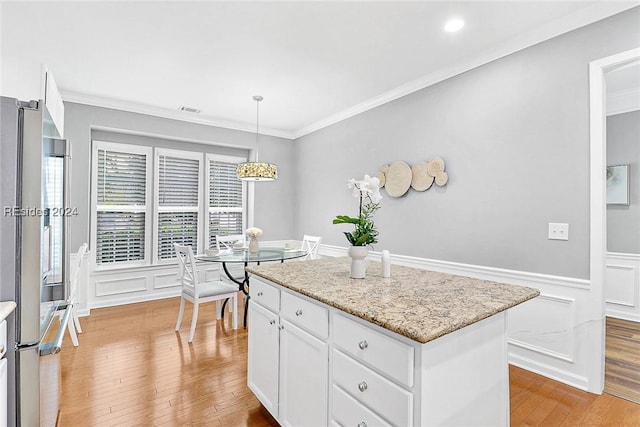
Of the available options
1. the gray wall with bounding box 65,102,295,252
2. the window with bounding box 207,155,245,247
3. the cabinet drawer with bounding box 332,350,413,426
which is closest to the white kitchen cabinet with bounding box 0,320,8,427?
the cabinet drawer with bounding box 332,350,413,426

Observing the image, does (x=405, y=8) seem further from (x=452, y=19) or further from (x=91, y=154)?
(x=91, y=154)

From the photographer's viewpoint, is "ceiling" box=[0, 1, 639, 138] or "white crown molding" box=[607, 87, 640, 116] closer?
"ceiling" box=[0, 1, 639, 138]

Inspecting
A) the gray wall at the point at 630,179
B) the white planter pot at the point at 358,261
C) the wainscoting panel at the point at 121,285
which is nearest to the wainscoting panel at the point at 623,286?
the gray wall at the point at 630,179

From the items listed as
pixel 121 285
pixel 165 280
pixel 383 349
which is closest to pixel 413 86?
pixel 383 349

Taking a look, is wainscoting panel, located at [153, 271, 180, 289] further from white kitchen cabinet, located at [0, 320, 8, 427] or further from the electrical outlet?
the electrical outlet

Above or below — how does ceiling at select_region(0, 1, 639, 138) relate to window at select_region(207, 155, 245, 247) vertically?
above

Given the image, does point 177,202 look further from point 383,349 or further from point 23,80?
Result: point 383,349

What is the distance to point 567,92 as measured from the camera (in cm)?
241

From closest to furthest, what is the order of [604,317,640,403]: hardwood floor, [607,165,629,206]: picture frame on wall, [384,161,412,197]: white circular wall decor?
1. [604,317,640,403]: hardwood floor
2. [384,161,412,197]: white circular wall decor
3. [607,165,629,206]: picture frame on wall

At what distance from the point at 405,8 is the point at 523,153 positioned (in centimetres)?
148

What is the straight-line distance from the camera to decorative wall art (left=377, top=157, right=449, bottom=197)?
3.28 meters

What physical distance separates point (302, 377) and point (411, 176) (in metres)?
2.56

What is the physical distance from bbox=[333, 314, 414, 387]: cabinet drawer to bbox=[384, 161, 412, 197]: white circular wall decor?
8.11ft

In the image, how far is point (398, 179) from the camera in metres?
3.72
